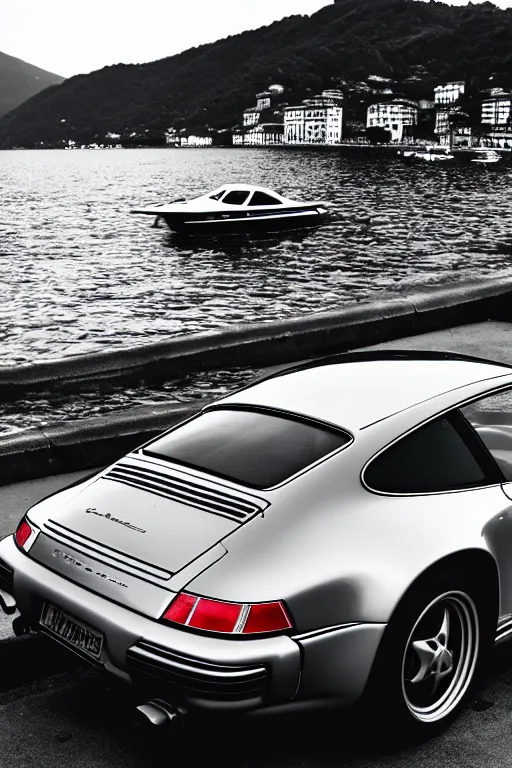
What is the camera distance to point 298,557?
2.99 m

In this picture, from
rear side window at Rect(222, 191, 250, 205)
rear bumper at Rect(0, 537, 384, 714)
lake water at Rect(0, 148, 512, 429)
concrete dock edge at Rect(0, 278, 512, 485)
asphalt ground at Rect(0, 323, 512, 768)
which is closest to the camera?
rear bumper at Rect(0, 537, 384, 714)

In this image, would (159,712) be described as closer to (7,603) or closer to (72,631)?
(72,631)

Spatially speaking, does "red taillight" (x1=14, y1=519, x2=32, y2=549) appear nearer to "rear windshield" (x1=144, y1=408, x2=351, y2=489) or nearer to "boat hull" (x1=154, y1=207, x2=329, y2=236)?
"rear windshield" (x1=144, y1=408, x2=351, y2=489)

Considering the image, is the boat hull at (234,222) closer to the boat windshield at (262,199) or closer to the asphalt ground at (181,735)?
the boat windshield at (262,199)

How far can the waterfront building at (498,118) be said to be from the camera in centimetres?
18250

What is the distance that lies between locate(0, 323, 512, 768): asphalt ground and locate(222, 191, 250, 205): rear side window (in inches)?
1357

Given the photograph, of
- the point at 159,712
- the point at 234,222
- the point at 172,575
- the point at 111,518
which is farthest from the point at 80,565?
the point at 234,222

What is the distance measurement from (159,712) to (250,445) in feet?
3.54

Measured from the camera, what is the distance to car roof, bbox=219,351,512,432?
11.7 ft

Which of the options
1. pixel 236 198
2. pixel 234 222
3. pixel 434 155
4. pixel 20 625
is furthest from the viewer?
pixel 434 155

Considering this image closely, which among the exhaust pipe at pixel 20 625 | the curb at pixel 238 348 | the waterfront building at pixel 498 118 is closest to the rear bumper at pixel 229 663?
the exhaust pipe at pixel 20 625

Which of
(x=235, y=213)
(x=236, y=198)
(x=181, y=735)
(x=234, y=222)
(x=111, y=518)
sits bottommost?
(x=234, y=222)

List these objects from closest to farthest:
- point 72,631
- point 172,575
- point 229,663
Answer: point 229,663
point 172,575
point 72,631

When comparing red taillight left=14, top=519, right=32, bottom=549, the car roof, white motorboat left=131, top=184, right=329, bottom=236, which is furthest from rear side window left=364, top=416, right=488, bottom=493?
white motorboat left=131, top=184, right=329, bottom=236
